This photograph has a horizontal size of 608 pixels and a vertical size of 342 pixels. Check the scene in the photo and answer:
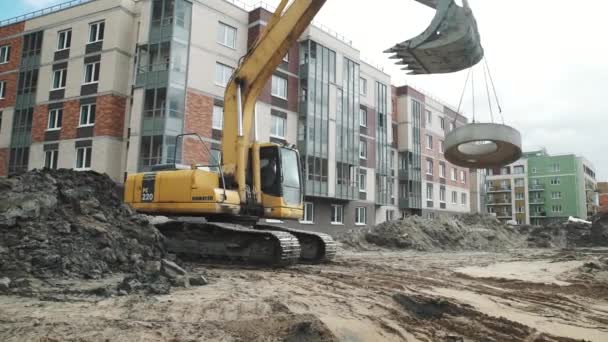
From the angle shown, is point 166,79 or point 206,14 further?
point 206,14

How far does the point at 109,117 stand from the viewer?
2930 cm

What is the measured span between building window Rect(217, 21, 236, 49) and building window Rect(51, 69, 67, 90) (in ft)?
34.2

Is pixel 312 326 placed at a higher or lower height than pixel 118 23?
lower

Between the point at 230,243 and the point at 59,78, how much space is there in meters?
26.3

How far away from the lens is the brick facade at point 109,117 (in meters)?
29.2

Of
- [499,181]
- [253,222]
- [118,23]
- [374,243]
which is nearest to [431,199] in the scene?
[374,243]

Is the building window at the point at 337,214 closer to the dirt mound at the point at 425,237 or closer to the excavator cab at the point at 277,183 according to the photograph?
the dirt mound at the point at 425,237

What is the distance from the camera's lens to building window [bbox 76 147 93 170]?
1167 inches

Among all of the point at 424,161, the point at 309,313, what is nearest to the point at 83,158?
the point at 309,313

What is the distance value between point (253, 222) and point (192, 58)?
19.0 meters

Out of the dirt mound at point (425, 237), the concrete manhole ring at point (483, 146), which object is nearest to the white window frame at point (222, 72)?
the dirt mound at point (425, 237)

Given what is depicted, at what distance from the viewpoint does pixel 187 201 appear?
1188 cm

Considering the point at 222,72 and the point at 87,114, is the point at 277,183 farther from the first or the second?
the point at 87,114

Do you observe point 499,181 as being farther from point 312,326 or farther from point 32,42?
point 312,326
